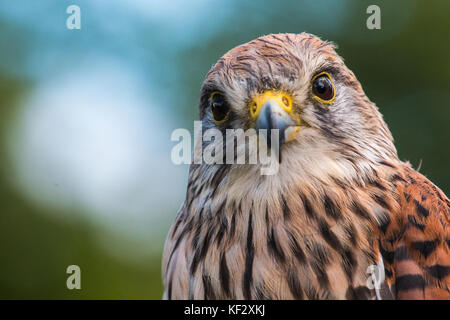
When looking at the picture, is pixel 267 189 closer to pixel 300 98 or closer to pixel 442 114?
pixel 300 98

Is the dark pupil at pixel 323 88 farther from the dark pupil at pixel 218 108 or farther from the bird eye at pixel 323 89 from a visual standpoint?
the dark pupil at pixel 218 108

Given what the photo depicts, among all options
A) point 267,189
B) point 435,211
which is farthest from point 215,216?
point 435,211

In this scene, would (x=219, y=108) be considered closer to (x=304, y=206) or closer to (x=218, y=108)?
(x=218, y=108)

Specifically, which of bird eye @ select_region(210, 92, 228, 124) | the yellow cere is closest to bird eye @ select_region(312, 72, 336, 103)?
the yellow cere

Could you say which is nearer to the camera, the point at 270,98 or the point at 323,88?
the point at 270,98

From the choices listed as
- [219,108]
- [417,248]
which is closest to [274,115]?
[219,108]
